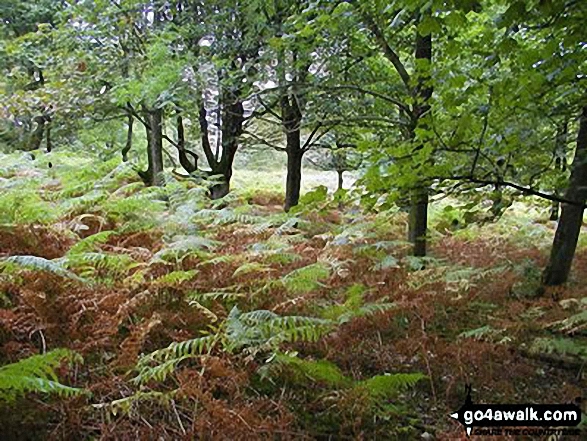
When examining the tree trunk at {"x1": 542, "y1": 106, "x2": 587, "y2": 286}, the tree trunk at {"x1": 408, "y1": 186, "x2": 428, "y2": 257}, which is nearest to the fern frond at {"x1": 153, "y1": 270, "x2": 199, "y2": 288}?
the tree trunk at {"x1": 408, "y1": 186, "x2": 428, "y2": 257}

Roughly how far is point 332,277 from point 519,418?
272 centimetres

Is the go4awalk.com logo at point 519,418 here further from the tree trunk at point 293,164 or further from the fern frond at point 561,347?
the tree trunk at point 293,164

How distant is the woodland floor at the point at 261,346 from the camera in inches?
98.3

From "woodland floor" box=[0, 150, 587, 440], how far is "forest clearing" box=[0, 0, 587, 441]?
0.7 inches

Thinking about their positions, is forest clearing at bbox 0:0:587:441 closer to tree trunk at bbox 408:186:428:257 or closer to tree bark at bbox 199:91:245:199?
Answer: tree trunk at bbox 408:186:428:257

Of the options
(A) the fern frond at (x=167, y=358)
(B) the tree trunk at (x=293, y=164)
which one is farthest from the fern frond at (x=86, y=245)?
(B) the tree trunk at (x=293, y=164)

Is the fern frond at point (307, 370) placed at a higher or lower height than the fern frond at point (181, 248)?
lower

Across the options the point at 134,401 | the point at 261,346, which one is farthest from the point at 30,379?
the point at 261,346

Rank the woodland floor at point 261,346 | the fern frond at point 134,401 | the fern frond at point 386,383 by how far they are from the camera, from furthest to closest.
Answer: the fern frond at point 386,383
the woodland floor at point 261,346
the fern frond at point 134,401

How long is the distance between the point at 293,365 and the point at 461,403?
3.74 ft

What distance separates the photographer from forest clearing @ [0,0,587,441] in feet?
8.51

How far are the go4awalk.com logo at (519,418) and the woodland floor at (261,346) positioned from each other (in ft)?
0.36

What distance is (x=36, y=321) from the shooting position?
3.18 m

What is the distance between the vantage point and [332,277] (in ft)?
17.5
